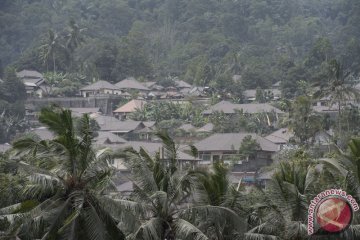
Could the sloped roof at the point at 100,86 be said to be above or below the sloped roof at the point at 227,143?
above

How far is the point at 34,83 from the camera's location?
402ft

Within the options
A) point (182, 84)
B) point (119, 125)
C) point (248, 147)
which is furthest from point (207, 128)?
point (182, 84)

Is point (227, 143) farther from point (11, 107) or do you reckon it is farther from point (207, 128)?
point (11, 107)

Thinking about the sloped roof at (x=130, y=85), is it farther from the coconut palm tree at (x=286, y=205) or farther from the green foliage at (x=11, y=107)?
the coconut palm tree at (x=286, y=205)

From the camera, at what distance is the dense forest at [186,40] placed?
428ft

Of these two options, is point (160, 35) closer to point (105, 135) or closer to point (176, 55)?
point (176, 55)

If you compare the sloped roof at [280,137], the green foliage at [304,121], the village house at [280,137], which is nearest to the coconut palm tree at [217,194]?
the green foliage at [304,121]

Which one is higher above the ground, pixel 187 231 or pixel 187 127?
pixel 187 231

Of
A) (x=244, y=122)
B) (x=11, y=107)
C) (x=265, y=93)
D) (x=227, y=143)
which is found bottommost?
(x=11, y=107)

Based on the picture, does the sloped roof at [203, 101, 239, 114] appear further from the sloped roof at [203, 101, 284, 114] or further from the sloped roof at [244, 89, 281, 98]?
the sloped roof at [244, 89, 281, 98]

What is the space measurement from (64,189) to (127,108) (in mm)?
91439

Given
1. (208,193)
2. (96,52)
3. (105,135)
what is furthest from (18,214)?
(96,52)

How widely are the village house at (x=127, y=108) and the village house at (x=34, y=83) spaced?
11.2 meters

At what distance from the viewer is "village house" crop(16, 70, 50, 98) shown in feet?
398
